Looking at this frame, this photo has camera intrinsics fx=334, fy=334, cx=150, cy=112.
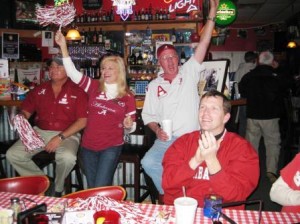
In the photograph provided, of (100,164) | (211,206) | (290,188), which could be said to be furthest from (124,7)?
(211,206)

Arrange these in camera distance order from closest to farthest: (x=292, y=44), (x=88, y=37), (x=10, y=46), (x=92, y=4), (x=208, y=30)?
(x=208, y=30) < (x=10, y=46) < (x=92, y=4) < (x=88, y=37) < (x=292, y=44)

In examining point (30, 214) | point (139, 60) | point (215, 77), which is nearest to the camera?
point (30, 214)

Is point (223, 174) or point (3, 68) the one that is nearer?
point (223, 174)

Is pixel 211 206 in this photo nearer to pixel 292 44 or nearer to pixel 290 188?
pixel 290 188

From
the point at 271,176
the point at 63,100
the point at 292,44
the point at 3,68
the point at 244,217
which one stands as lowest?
the point at 271,176

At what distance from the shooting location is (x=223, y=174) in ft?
6.24

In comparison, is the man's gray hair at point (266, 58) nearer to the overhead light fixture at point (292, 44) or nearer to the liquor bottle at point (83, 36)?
the liquor bottle at point (83, 36)

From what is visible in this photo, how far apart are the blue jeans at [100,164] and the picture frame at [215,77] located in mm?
1388

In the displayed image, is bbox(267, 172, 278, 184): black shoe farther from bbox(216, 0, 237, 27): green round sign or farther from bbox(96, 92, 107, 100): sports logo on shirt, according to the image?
bbox(216, 0, 237, 27): green round sign

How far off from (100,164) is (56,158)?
0.55 m

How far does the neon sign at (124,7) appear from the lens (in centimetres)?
719

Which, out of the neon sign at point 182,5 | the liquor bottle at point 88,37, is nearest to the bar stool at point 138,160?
the neon sign at point 182,5

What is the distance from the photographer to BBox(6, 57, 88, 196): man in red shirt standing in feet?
11.3

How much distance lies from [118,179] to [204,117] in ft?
7.29
